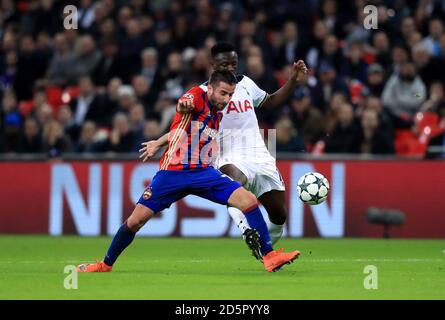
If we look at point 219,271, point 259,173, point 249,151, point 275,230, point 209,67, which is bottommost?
point 219,271

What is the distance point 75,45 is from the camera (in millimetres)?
20766

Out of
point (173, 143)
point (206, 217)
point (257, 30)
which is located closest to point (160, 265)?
point (173, 143)

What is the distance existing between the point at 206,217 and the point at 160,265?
Answer: 215 inches

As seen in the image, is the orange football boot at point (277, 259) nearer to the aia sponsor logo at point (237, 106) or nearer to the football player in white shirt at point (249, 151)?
the football player in white shirt at point (249, 151)

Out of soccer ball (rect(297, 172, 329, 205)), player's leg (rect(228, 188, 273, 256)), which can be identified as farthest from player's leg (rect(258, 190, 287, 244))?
player's leg (rect(228, 188, 273, 256))

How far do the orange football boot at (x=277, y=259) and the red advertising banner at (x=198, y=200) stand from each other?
6.48 meters

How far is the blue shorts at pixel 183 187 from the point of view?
10391 millimetres

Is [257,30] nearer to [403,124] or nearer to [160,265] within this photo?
[403,124]

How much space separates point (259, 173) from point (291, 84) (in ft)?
3.37

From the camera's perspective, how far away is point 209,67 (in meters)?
18.9

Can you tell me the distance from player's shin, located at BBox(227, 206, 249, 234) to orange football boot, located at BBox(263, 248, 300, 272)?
50cm

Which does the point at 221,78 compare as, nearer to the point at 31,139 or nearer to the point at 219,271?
the point at 219,271

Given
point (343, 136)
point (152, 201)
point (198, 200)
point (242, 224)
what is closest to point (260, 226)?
point (242, 224)

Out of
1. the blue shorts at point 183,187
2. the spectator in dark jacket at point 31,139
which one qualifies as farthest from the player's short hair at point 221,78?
the spectator in dark jacket at point 31,139
